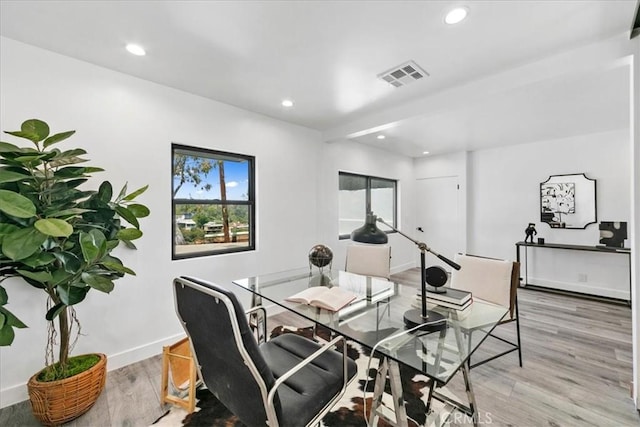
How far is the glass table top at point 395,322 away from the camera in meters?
1.21

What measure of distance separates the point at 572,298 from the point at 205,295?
17.2 ft

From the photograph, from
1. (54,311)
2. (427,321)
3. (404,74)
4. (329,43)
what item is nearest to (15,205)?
(54,311)

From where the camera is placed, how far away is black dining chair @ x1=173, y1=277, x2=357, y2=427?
3.31ft

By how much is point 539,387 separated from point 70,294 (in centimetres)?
318

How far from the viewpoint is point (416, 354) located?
1228 millimetres

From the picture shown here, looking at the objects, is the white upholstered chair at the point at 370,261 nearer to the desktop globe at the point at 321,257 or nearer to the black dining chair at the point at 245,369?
the desktop globe at the point at 321,257

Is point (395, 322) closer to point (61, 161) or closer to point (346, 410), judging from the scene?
point (346, 410)

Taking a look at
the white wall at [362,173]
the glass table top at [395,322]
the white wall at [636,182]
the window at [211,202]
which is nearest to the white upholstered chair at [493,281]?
the glass table top at [395,322]

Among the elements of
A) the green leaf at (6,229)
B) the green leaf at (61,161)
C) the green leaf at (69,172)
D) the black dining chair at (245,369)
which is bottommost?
the black dining chair at (245,369)

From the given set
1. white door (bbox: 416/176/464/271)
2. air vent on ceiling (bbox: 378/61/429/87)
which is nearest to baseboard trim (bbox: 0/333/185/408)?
air vent on ceiling (bbox: 378/61/429/87)

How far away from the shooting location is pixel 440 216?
18.5ft

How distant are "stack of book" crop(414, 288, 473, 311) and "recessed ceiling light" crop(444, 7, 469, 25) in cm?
171

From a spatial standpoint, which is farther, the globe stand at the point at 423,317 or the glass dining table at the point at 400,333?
the globe stand at the point at 423,317

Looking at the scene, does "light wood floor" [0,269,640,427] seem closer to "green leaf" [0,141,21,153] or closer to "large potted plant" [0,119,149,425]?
"large potted plant" [0,119,149,425]
